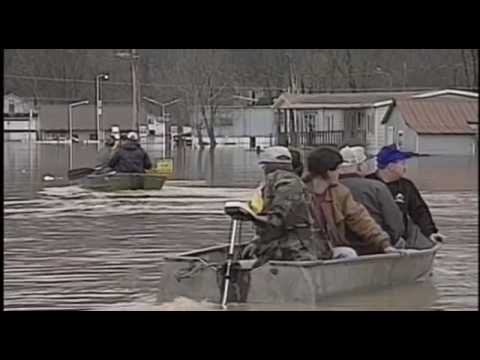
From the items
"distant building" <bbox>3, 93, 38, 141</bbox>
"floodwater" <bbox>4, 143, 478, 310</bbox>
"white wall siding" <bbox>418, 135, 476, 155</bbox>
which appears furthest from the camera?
"distant building" <bbox>3, 93, 38, 141</bbox>

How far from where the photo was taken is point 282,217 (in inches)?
302

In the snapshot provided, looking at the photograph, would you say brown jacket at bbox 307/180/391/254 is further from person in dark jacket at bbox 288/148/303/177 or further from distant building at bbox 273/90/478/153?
distant building at bbox 273/90/478/153

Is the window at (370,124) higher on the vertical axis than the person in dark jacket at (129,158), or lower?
higher

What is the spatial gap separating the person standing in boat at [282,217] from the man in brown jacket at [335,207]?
305mm

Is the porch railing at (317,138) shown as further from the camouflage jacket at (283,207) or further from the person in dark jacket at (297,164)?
the camouflage jacket at (283,207)

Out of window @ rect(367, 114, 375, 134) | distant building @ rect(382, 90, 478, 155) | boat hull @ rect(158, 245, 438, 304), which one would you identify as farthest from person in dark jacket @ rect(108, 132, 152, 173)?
boat hull @ rect(158, 245, 438, 304)

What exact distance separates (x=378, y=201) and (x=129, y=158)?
11.8 m

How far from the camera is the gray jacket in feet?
27.9

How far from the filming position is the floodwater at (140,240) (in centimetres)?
848

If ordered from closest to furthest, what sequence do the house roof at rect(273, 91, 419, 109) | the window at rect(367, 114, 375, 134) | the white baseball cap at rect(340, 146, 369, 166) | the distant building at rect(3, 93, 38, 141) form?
the white baseball cap at rect(340, 146, 369, 166)
the window at rect(367, 114, 375, 134)
the house roof at rect(273, 91, 419, 109)
the distant building at rect(3, 93, 38, 141)

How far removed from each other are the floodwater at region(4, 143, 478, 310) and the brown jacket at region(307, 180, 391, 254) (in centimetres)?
38

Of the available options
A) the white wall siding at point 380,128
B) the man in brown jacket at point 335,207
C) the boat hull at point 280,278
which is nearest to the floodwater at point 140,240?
the boat hull at point 280,278

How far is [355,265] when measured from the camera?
26.2ft

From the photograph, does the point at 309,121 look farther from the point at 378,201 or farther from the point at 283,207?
the point at 283,207
